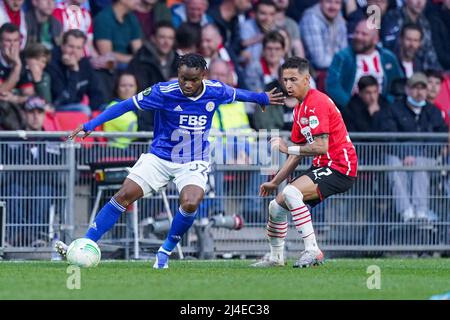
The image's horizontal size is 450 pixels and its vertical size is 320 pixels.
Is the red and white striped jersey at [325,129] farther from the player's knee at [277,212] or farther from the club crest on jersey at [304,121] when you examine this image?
the player's knee at [277,212]

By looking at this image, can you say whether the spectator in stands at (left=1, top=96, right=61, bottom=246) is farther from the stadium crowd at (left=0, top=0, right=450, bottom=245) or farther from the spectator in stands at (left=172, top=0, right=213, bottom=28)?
the spectator in stands at (left=172, top=0, right=213, bottom=28)

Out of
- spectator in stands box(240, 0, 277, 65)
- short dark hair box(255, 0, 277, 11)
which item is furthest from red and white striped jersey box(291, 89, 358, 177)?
short dark hair box(255, 0, 277, 11)

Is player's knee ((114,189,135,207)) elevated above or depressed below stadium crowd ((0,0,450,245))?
below

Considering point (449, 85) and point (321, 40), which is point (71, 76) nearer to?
point (321, 40)

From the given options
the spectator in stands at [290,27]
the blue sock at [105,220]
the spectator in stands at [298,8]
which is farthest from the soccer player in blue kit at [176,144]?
the spectator in stands at [298,8]

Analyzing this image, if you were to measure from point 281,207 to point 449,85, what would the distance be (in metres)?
8.12

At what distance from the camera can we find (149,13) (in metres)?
20.7

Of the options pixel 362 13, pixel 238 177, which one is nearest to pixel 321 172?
pixel 238 177

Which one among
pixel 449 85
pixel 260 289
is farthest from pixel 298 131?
Result: pixel 449 85

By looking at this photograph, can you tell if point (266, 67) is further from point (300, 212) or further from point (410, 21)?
point (300, 212)

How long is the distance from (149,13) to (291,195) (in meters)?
7.23

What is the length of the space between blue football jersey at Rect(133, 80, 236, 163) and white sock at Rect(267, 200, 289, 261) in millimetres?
1010

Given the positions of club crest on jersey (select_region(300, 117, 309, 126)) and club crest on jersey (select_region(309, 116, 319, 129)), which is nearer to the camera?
club crest on jersey (select_region(309, 116, 319, 129))

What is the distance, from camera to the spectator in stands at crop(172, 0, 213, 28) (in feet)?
67.5
